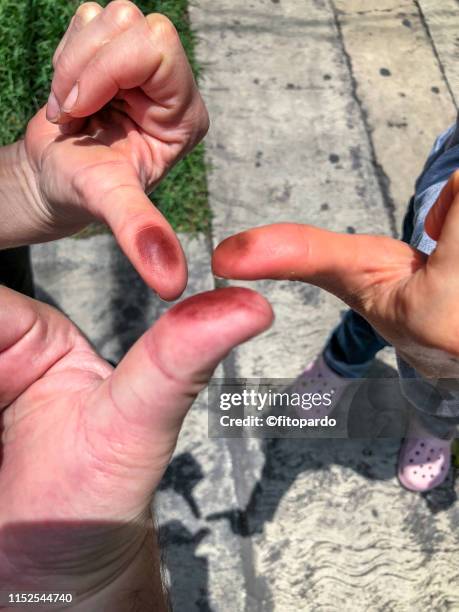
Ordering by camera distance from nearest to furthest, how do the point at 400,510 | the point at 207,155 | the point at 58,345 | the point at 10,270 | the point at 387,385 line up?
the point at 58,345 < the point at 10,270 < the point at 400,510 < the point at 387,385 < the point at 207,155

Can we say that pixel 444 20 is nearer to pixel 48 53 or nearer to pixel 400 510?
pixel 48 53

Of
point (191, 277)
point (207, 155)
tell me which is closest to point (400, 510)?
point (191, 277)

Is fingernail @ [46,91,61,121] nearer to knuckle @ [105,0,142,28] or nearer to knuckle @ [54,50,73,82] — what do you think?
knuckle @ [54,50,73,82]

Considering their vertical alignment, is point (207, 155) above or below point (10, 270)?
below

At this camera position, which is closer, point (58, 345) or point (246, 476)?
point (58, 345)

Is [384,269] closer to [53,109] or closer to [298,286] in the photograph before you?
[53,109]

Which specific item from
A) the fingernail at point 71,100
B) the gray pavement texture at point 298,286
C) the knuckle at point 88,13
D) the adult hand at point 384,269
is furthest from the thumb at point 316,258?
the gray pavement texture at point 298,286
